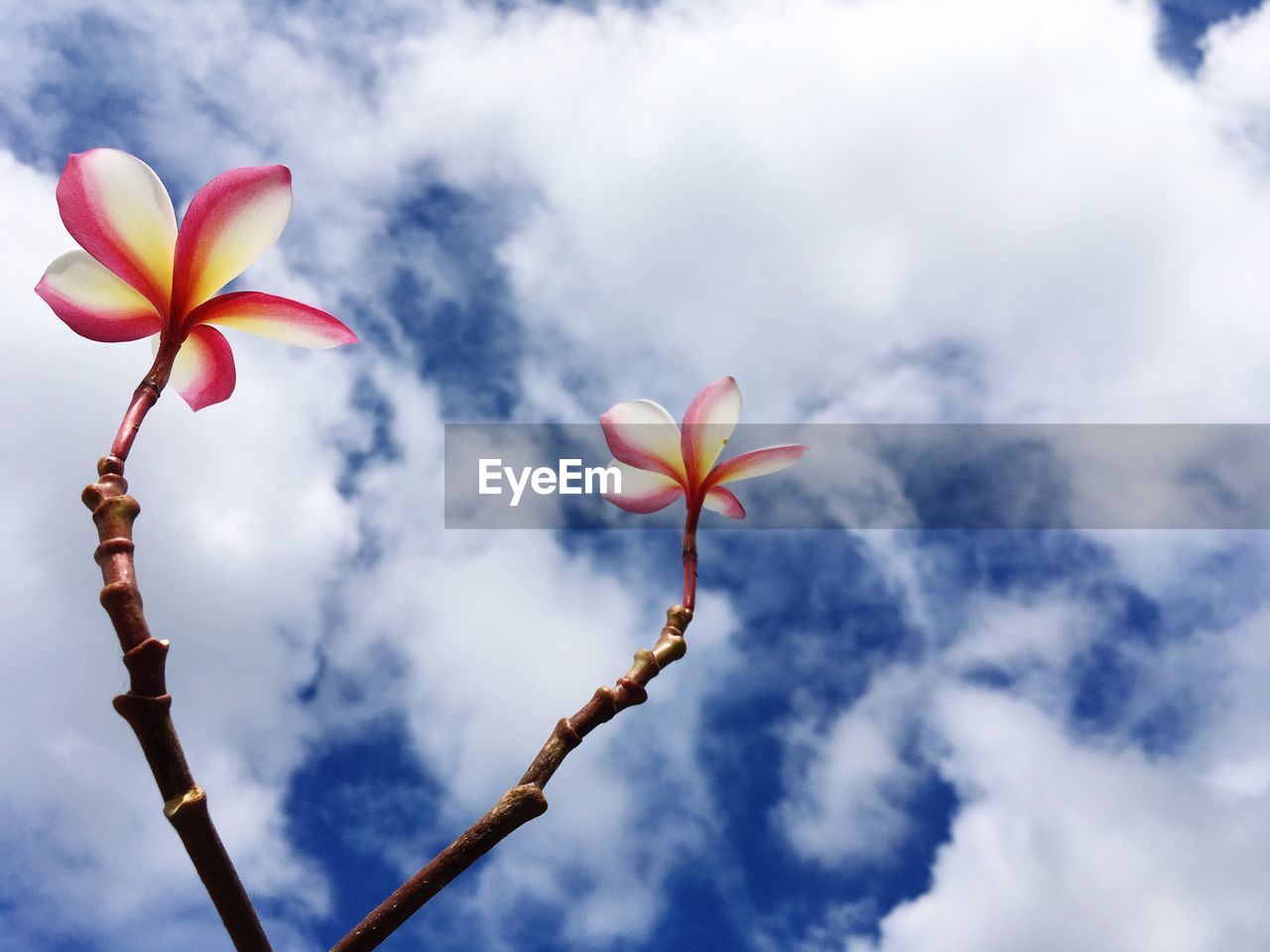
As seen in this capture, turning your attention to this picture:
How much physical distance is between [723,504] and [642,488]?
3.8 inches

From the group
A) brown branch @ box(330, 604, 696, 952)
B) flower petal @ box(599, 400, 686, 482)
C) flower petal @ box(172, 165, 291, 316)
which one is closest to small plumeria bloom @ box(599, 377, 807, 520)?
flower petal @ box(599, 400, 686, 482)

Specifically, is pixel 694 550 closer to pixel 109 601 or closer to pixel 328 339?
pixel 328 339

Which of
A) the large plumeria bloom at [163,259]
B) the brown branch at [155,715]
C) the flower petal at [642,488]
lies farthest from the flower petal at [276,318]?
the flower petal at [642,488]

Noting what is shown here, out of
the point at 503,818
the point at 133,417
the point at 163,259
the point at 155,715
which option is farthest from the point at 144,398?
the point at 503,818

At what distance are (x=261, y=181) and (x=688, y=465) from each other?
0.48 meters

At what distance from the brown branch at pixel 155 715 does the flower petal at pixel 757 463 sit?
0.55 meters

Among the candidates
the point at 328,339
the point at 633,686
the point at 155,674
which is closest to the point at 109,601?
the point at 155,674

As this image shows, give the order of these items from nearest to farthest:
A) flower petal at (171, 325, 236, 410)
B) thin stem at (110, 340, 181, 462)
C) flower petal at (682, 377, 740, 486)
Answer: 1. thin stem at (110, 340, 181, 462)
2. flower petal at (171, 325, 236, 410)
3. flower petal at (682, 377, 740, 486)

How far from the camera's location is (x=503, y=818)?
0.77m

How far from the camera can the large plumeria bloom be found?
2.56 feet

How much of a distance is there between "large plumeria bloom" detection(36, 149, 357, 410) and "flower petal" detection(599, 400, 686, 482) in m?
0.27

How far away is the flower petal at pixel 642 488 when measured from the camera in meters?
1.04

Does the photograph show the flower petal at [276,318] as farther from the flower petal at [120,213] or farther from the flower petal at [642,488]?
the flower petal at [642,488]

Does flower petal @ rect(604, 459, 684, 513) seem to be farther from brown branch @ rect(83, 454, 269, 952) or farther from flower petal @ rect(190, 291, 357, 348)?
brown branch @ rect(83, 454, 269, 952)
